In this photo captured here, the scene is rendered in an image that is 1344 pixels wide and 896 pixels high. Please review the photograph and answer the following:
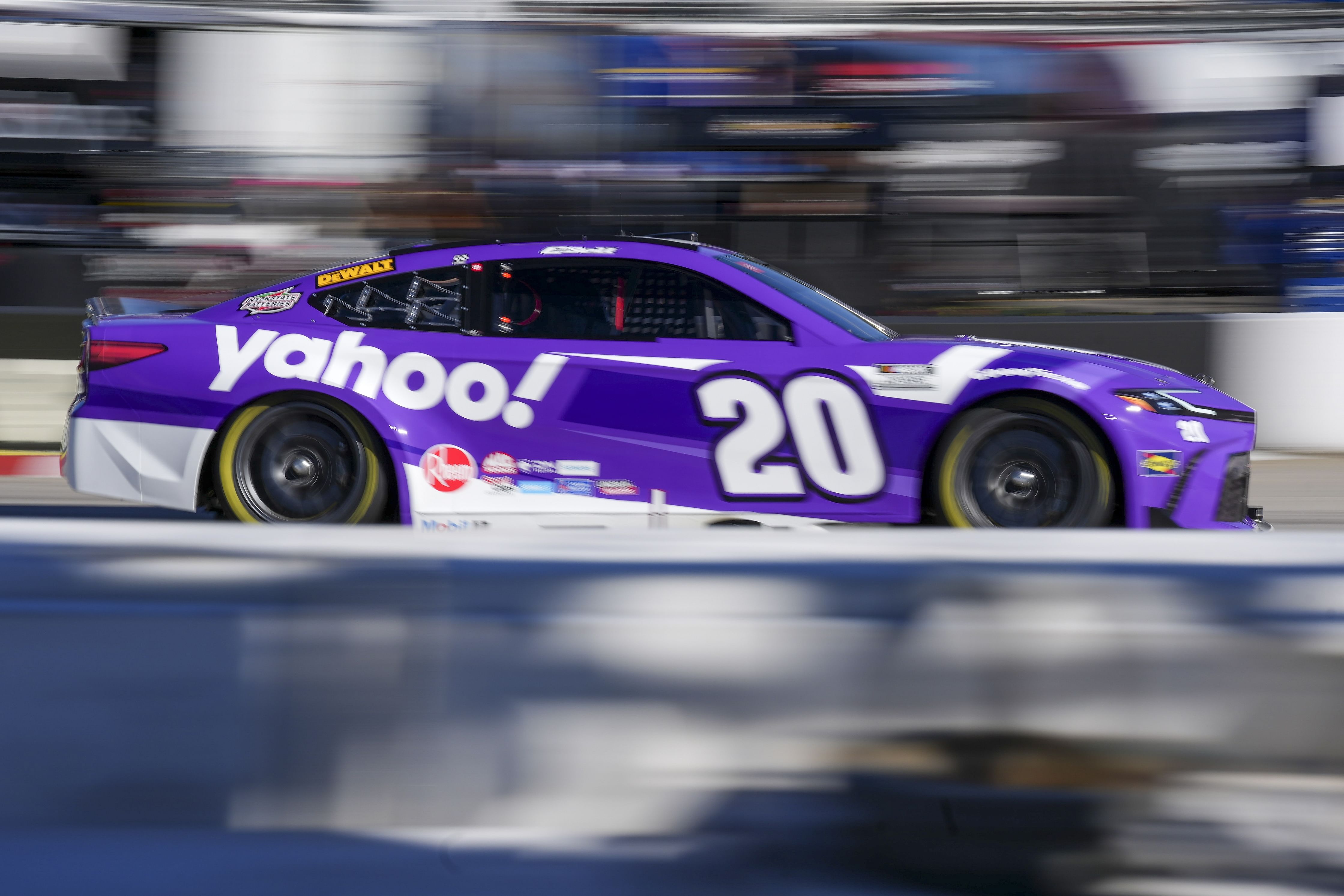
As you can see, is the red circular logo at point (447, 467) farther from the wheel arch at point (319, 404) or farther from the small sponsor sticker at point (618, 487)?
the small sponsor sticker at point (618, 487)

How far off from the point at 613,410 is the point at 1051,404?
1.58m

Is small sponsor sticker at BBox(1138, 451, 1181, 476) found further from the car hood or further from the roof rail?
the roof rail

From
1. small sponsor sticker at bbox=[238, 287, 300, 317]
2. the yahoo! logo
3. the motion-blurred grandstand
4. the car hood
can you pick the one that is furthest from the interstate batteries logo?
the motion-blurred grandstand

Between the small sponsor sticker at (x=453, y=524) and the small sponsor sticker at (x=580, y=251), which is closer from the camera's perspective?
the small sponsor sticker at (x=453, y=524)

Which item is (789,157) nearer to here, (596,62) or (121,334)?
(596,62)

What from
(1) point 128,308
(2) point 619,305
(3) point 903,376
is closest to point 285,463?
(1) point 128,308

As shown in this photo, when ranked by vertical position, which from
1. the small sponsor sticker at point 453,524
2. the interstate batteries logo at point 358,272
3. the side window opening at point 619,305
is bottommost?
the small sponsor sticker at point 453,524

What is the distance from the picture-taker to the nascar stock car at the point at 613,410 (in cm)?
465

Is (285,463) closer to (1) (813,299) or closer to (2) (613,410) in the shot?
(2) (613,410)

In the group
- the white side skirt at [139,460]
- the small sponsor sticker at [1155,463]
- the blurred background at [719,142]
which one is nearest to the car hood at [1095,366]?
the small sponsor sticker at [1155,463]

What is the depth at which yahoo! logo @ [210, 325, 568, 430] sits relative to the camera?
4.81 m

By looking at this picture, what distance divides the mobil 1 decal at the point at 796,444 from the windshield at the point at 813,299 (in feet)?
1.15

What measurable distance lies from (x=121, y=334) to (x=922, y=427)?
310cm

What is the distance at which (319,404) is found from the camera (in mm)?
4934
